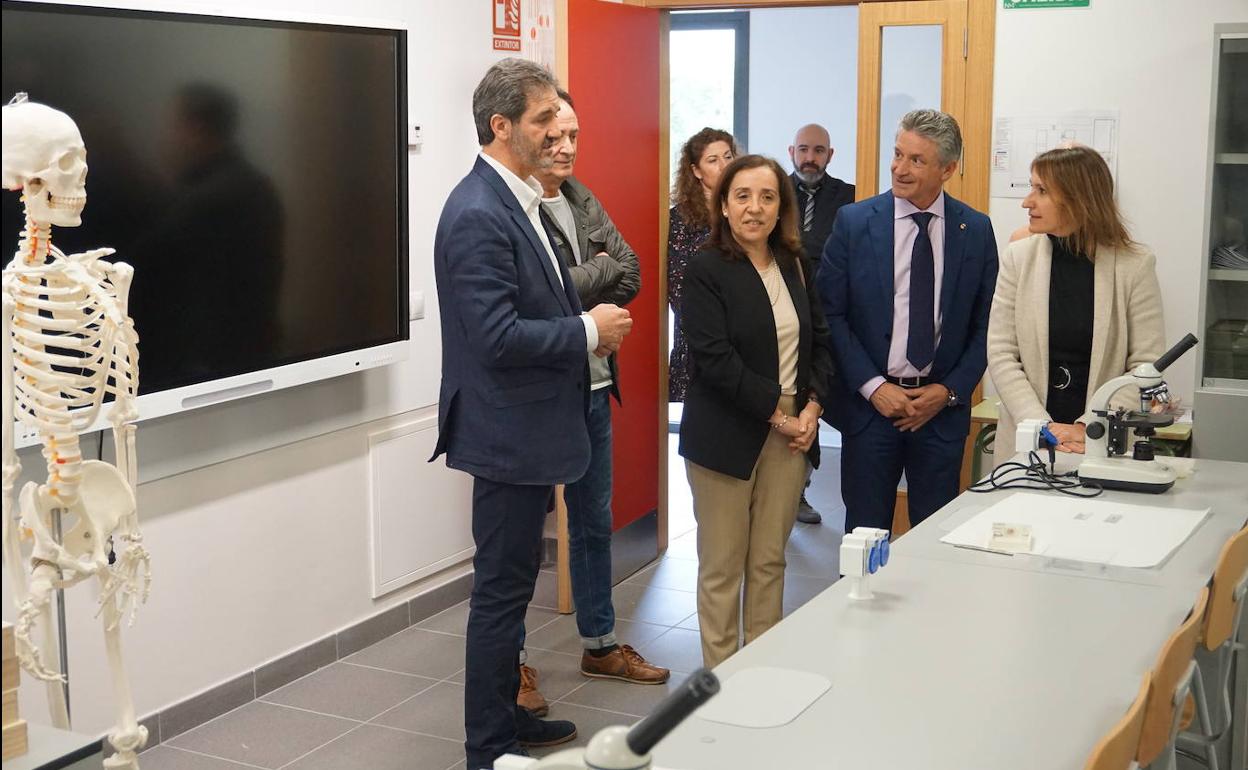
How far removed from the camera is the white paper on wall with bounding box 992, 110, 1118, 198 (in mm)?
5008

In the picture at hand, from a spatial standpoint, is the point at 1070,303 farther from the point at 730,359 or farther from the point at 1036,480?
the point at 730,359

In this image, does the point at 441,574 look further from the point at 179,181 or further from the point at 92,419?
the point at 92,419

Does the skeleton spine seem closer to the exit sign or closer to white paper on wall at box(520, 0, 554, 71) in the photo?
white paper on wall at box(520, 0, 554, 71)

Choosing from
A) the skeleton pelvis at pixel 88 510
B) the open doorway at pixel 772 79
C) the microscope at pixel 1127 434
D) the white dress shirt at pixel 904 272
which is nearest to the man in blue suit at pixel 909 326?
the white dress shirt at pixel 904 272

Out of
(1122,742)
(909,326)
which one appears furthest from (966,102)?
(1122,742)

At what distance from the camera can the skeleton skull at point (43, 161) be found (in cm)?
191

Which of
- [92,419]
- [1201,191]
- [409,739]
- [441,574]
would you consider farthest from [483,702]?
[1201,191]

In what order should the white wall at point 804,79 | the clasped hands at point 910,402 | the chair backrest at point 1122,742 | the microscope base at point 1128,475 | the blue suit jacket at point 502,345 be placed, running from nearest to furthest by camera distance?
1. the chair backrest at point 1122,742
2. the blue suit jacket at point 502,345
3. the microscope base at point 1128,475
4. the clasped hands at point 910,402
5. the white wall at point 804,79

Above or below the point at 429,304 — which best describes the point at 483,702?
below

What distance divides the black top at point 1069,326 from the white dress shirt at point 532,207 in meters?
1.49

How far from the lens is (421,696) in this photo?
4.15m

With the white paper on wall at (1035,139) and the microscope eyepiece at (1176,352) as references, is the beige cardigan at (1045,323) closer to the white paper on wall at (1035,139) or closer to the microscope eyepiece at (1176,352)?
the microscope eyepiece at (1176,352)

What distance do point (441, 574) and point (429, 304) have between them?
3.50ft

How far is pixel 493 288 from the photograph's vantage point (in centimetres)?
303
